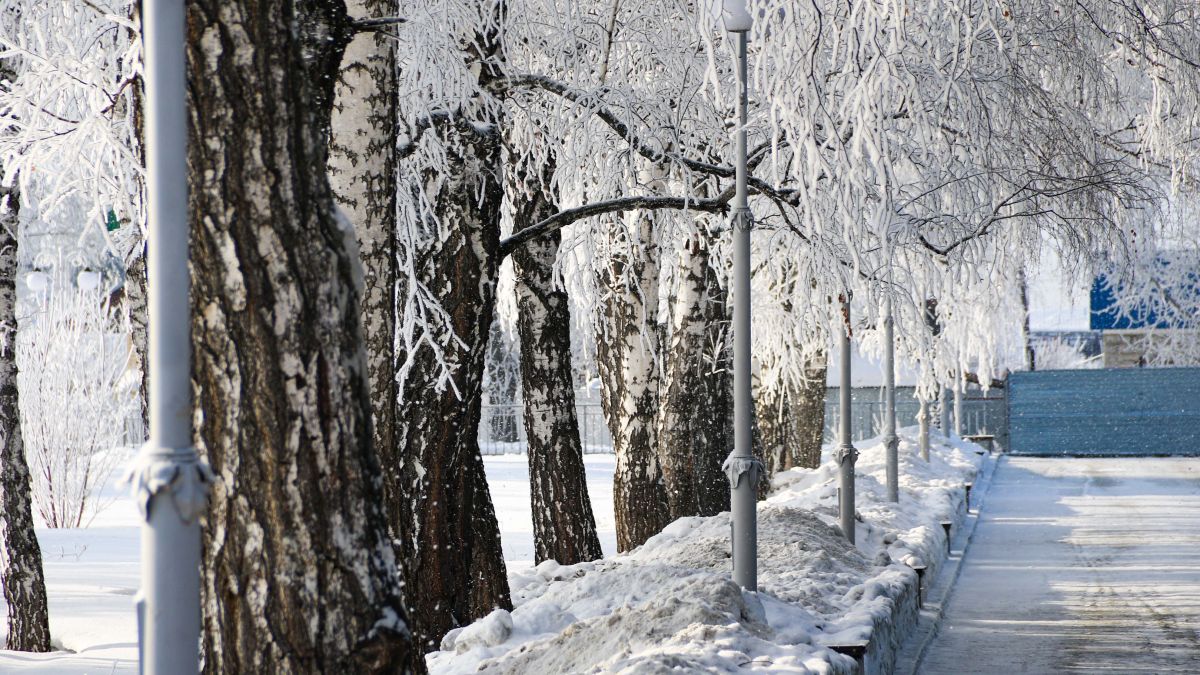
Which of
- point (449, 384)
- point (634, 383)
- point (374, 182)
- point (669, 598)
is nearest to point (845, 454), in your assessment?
point (634, 383)

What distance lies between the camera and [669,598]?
22.8 ft

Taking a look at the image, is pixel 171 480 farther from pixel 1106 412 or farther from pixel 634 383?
pixel 1106 412

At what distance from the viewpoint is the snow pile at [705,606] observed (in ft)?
20.6

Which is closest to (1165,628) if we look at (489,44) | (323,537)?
(489,44)

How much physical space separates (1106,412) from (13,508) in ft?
95.2

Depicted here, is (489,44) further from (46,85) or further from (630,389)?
(630,389)

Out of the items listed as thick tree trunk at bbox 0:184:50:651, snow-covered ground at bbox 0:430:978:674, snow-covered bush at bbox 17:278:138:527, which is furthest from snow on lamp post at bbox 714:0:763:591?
snow-covered bush at bbox 17:278:138:527

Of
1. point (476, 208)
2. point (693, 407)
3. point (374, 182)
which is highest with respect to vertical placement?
point (476, 208)

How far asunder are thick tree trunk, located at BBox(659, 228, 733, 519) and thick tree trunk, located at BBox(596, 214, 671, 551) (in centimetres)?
24

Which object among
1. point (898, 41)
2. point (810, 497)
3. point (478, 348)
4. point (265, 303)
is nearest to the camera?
point (265, 303)

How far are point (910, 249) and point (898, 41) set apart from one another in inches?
147

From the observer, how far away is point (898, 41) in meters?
5.66

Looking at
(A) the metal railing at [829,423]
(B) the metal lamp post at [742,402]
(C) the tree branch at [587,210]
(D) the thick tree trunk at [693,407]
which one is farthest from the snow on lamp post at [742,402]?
(A) the metal railing at [829,423]

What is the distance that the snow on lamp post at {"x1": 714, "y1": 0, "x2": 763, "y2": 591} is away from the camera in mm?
7699
